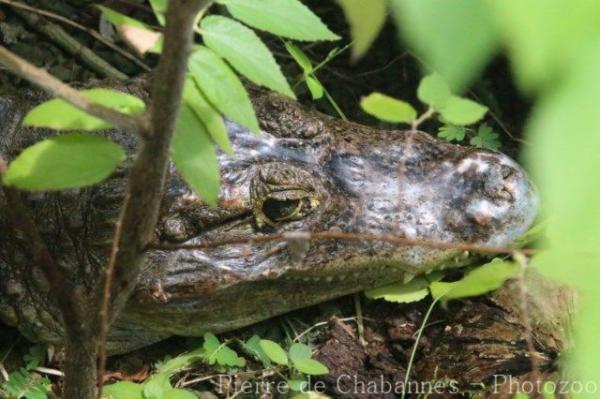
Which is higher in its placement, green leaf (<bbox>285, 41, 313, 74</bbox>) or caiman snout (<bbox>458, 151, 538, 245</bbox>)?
green leaf (<bbox>285, 41, 313, 74</bbox>)

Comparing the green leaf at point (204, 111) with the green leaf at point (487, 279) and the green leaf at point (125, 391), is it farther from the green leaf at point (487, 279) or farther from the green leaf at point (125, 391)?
the green leaf at point (125, 391)

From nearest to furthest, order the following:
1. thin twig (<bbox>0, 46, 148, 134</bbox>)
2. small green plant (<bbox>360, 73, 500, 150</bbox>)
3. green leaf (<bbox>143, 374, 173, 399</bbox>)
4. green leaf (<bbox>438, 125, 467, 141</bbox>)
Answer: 1. thin twig (<bbox>0, 46, 148, 134</bbox>)
2. small green plant (<bbox>360, 73, 500, 150</bbox>)
3. green leaf (<bbox>143, 374, 173, 399</bbox>)
4. green leaf (<bbox>438, 125, 467, 141</bbox>)

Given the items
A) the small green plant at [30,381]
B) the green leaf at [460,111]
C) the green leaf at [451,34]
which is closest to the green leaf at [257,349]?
the small green plant at [30,381]

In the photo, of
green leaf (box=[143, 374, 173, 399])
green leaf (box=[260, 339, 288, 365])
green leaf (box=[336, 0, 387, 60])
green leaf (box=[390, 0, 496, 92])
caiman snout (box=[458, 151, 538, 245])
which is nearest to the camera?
green leaf (box=[390, 0, 496, 92])

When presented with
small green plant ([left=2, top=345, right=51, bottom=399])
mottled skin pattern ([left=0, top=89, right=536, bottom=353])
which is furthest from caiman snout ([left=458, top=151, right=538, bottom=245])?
small green plant ([left=2, top=345, right=51, bottom=399])

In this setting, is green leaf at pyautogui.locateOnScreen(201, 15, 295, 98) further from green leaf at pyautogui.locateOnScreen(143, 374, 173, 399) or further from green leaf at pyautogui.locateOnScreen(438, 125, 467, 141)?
green leaf at pyautogui.locateOnScreen(438, 125, 467, 141)

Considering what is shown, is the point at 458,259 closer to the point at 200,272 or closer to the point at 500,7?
the point at 200,272

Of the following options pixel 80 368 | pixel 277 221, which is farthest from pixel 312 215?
pixel 80 368
